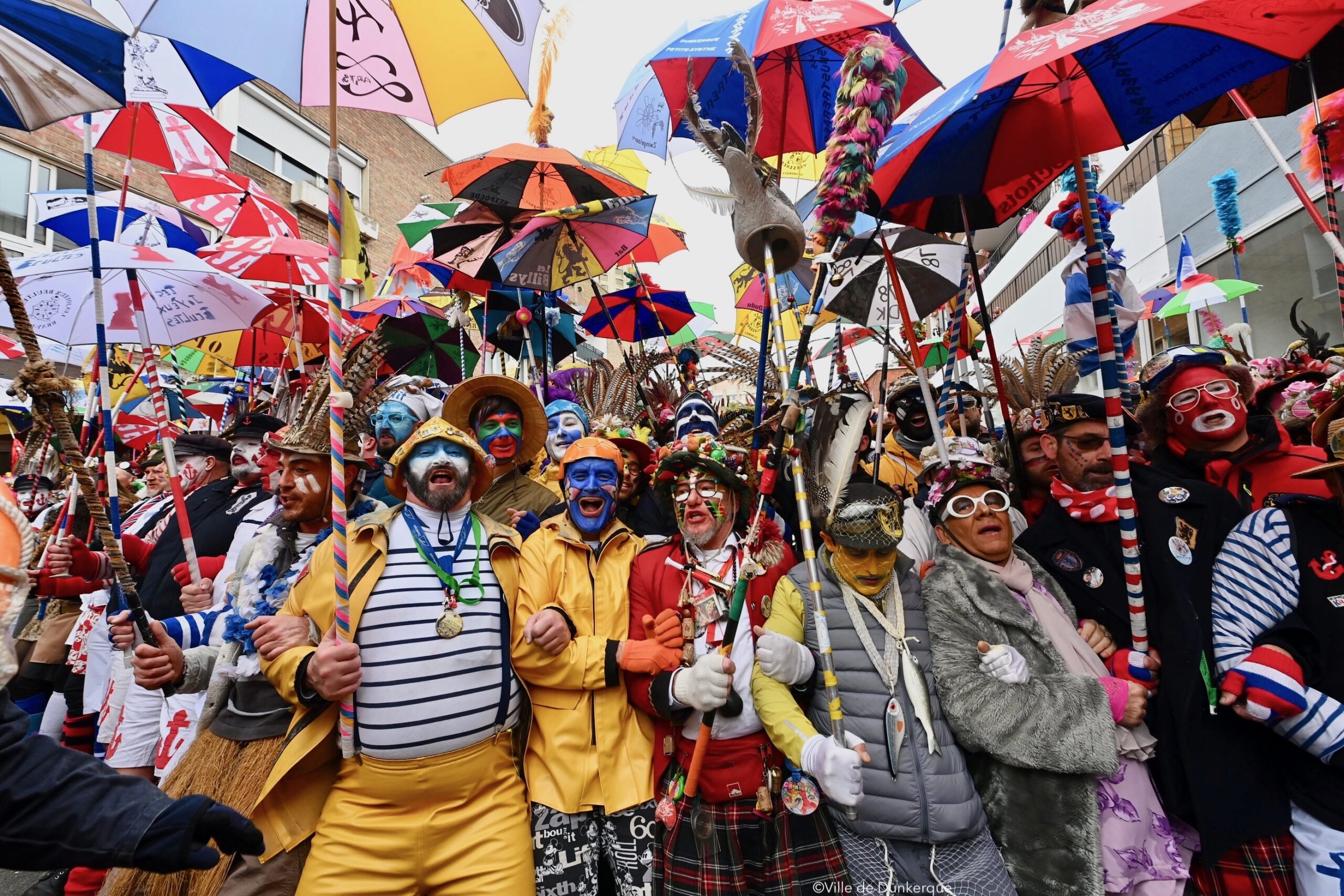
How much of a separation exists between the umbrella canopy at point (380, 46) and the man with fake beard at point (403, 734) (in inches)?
80.5

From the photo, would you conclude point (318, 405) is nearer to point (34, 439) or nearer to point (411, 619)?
point (411, 619)

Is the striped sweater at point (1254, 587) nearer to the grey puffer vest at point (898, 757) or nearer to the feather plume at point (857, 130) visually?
the grey puffer vest at point (898, 757)

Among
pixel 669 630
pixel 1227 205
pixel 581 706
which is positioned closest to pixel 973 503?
pixel 669 630

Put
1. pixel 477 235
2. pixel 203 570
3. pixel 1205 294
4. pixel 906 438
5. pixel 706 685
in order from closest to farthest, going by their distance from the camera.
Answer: pixel 706 685 → pixel 203 570 → pixel 906 438 → pixel 477 235 → pixel 1205 294

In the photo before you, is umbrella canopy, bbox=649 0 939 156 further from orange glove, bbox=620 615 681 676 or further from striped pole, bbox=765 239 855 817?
orange glove, bbox=620 615 681 676

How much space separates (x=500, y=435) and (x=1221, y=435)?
3.75 metres

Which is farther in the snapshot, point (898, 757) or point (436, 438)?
point (436, 438)

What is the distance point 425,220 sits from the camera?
20.6 ft

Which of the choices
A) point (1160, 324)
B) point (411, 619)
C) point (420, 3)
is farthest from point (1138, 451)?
point (1160, 324)

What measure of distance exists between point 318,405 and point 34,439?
3475 mm

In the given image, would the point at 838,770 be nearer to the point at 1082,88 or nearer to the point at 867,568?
the point at 867,568

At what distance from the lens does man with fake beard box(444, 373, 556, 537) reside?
3701 mm

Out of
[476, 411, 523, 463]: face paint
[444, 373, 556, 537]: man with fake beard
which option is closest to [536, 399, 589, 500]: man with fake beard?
[444, 373, 556, 537]: man with fake beard

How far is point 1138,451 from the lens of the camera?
11.6ft
